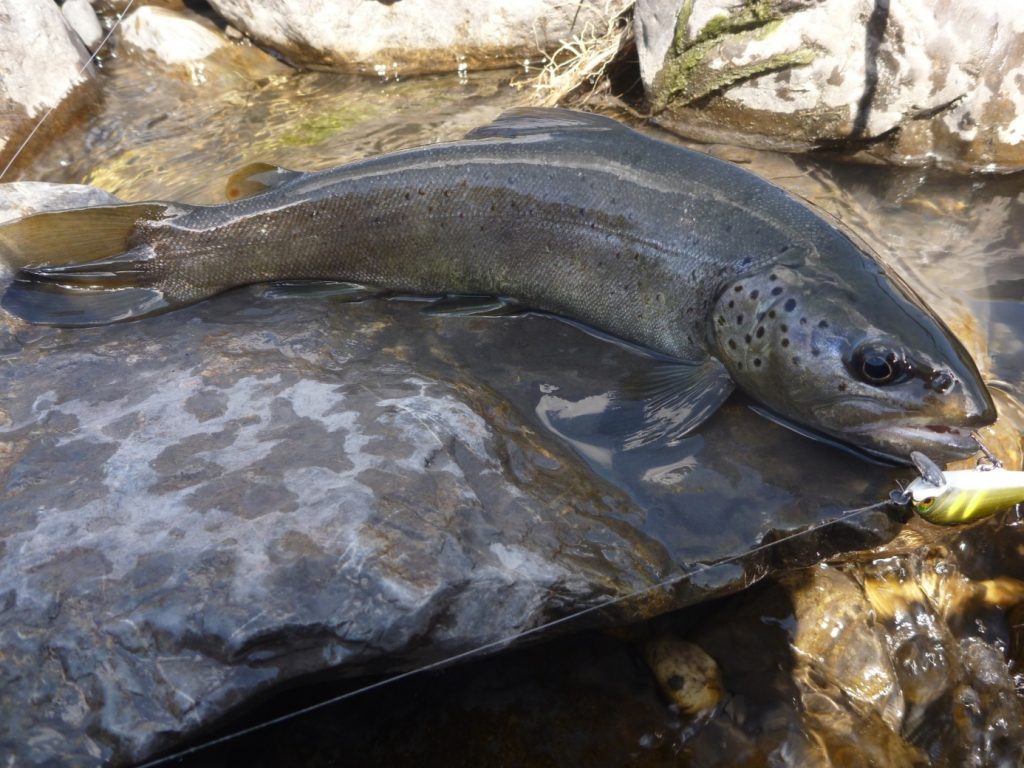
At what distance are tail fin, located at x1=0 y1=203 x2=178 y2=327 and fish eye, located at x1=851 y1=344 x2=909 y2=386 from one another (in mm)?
3446

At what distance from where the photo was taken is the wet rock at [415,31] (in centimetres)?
802

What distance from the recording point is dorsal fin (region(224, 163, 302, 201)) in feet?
14.7

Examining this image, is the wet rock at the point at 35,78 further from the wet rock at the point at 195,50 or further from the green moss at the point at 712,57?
the green moss at the point at 712,57

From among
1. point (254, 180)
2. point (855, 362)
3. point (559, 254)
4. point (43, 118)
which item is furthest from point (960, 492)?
point (43, 118)

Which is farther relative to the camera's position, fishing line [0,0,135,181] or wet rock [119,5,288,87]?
wet rock [119,5,288,87]

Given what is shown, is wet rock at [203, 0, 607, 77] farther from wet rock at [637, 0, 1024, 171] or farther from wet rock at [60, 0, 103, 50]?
wet rock at [637, 0, 1024, 171]

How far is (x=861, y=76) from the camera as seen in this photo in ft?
18.8

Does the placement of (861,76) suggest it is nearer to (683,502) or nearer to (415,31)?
(683,502)

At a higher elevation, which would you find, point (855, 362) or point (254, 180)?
point (254, 180)

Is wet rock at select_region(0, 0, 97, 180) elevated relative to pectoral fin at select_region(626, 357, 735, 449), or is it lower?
elevated

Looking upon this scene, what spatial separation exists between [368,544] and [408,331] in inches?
68.5

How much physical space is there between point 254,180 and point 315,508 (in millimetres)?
2543

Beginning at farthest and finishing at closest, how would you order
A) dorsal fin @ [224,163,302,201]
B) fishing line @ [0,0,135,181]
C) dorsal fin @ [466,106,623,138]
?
fishing line @ [0,0,135,181], dorsal fin @ [224,163,302,201], dorsal fin @ [466,106,623,138]

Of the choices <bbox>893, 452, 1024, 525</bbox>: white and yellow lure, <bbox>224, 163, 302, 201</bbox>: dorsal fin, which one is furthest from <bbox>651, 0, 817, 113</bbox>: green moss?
<bbox>893, 452, 1024, 525</bbox>: white and yellow lure
